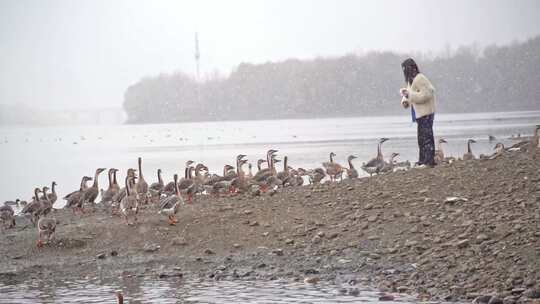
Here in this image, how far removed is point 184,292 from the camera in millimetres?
11180

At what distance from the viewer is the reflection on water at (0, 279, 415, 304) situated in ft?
34.2

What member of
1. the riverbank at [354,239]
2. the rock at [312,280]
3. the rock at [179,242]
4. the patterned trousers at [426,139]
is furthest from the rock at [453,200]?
the rock at [179,242]

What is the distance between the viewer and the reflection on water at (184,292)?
1042 centimetres

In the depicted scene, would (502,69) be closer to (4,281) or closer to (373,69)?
(373,69)

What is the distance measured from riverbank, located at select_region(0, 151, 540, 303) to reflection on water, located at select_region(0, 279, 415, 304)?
0.30 metres

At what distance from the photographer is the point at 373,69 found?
495 feet

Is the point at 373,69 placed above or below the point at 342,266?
above

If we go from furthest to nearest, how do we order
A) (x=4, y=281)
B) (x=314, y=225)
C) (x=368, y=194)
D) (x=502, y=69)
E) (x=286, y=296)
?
(x=502, y=69) < (x=368, y=194) < (x=314, y=225) < (x=4, y=281) < (x=286, y=296)

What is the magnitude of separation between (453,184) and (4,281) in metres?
7.24

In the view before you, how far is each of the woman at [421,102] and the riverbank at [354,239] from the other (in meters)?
0.81

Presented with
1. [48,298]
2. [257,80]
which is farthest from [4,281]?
[257,80]

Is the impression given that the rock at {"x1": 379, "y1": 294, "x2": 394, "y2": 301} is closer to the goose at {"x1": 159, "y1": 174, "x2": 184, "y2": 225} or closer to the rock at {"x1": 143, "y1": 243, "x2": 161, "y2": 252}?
the rock at {"x1": 143, "y1": 243, "x2": 161, "y2": 252}

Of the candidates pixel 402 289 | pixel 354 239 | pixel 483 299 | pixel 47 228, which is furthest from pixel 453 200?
pixel 47 228

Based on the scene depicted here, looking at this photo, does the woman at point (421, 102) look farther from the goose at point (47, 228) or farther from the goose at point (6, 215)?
the goose at point (6, 215)
